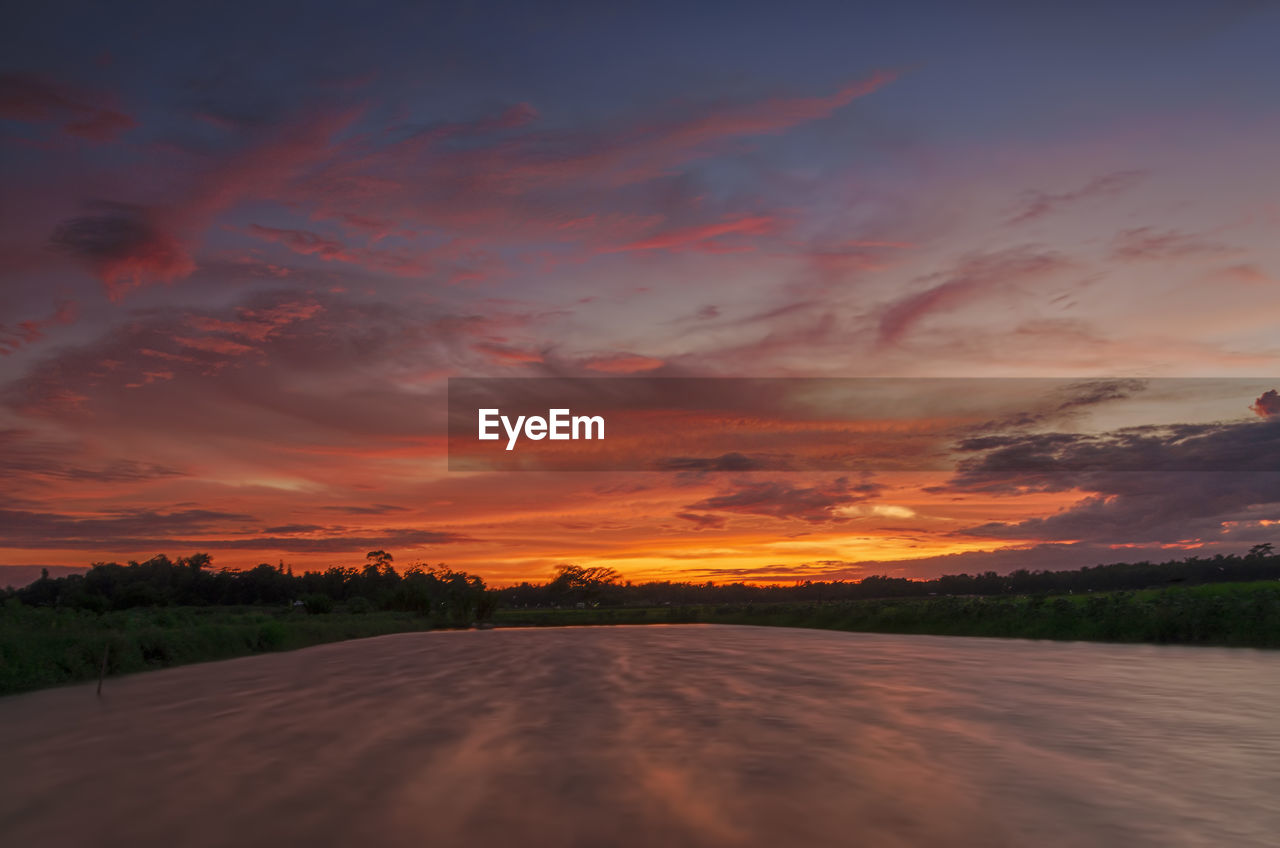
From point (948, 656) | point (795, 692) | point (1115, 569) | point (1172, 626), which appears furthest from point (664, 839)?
point (1115, 569)

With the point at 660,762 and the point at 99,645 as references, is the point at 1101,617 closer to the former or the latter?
the point at 660,762

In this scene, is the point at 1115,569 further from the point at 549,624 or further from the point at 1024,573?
the point at 549,624

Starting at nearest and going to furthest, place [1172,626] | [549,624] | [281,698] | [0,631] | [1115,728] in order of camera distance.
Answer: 1. [1115,728]
2. [281,698]
3. [0,631]
4. [1172,626]
5. [549,624]

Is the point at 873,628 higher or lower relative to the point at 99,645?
lower

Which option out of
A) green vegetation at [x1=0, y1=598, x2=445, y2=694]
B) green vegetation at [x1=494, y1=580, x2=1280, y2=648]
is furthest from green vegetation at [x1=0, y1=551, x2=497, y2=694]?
green vegetation at [x1=494, y1=580, x2=1280, y2=648]

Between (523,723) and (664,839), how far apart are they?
11.0 m

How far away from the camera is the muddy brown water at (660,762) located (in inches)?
450

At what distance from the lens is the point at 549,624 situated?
135 meters

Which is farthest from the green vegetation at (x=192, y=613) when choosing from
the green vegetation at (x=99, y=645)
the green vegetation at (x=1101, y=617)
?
the green vegetation at (x=1101, y=617)

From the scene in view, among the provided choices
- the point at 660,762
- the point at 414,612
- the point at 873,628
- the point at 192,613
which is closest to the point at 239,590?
the point at 414,612

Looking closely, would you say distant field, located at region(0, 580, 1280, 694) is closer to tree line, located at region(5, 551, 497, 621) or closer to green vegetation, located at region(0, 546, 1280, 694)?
green vegetation, located at region(0, 546, 1280, 694)

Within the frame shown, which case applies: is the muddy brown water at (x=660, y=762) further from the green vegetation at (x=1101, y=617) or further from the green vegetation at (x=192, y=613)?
the green vegetation at (x=1101, y=617)

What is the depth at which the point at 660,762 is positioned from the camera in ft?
52.0

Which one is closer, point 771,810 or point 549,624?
point 771,810
